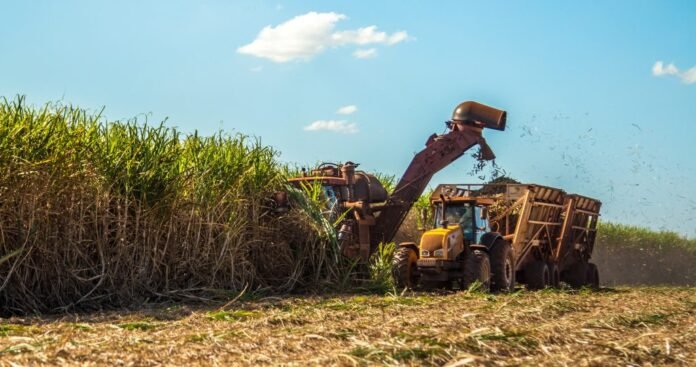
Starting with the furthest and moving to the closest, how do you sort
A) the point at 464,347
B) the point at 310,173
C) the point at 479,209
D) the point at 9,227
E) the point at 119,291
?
the point at 310,173 → the point at 479,209 → the point at 119,291 → the point at 9,227 → the point at 464,347

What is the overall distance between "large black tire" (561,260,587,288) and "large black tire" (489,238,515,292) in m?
4.79

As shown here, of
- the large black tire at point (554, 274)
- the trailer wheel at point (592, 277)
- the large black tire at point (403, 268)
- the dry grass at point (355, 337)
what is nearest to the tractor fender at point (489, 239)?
the large black tire at point (403, 268)

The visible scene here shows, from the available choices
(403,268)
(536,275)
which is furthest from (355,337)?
(536,275)

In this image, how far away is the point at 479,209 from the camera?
48.1 feet

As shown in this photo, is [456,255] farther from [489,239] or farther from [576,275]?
[576,275]

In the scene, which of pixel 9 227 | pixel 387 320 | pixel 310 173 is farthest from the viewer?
pixel 310 173

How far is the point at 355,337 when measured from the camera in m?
6.71

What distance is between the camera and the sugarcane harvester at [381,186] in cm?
1477

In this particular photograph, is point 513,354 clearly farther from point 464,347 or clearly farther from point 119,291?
point 119,291

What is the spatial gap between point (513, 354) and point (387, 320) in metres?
2.17

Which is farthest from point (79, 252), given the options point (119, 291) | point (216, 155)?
point (216, 155)

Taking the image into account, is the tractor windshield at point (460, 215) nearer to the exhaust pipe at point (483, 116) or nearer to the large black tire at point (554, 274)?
the exhaust pipe at point (483, 116)

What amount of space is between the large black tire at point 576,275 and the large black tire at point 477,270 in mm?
5589

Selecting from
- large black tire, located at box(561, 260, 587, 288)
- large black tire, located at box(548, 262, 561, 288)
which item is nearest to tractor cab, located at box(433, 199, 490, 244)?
large black tire, located at box(548, 262, 561, 288)
